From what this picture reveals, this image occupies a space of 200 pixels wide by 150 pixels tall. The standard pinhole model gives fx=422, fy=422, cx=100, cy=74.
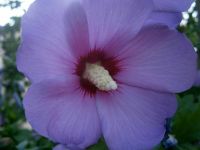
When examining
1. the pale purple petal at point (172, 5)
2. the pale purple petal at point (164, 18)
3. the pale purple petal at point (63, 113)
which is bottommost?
the pale purple petal at point (63, 113)

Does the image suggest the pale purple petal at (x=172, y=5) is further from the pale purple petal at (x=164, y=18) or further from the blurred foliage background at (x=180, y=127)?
the blurred foliage background at (x=180, y=127)

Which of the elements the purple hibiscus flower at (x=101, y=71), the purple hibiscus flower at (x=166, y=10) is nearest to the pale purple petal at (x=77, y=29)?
the purple hibiscus flower at (x=101, y=71)

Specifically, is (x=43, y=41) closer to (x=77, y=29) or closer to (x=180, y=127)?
(x=77, y=29)

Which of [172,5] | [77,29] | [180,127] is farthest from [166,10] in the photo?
[180,127]

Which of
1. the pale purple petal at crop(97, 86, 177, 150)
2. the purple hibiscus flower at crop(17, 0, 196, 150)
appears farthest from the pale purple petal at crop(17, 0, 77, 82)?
the pale purple petal at crop(97, 86, 177, 150)

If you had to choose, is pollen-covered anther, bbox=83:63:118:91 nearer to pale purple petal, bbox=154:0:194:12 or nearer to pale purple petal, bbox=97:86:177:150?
pale purple petal, bbox=97:86:177:150

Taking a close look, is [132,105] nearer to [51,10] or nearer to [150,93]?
[150,93]
